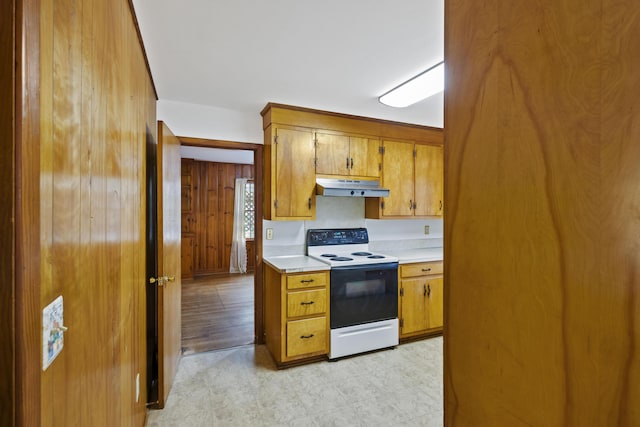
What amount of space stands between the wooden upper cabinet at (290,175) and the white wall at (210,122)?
0.31 meters

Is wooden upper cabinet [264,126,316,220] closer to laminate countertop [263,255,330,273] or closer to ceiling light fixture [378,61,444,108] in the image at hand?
laminate countertop [263,255,330,273]

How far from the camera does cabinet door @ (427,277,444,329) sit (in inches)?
130

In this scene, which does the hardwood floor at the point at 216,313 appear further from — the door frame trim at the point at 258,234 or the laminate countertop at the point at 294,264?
the laminate countertop at the point at 294,264

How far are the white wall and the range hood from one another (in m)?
0.85

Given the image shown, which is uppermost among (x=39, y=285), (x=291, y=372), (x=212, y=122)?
(x=212, y=122)

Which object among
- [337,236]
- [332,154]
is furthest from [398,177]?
[337,236]

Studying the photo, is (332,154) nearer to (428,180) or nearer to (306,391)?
(428,180)

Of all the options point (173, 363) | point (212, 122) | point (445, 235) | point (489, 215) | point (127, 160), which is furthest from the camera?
point (212, 122)

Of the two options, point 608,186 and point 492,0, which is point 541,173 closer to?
point 608,186

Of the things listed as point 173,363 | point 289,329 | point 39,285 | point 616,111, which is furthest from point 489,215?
point 173,363

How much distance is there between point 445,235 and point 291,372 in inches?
91.2

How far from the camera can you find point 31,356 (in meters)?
0.56

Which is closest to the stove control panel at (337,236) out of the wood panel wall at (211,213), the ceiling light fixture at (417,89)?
the ceiling light fixture at (417,89)

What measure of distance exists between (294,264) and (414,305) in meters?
1.42
